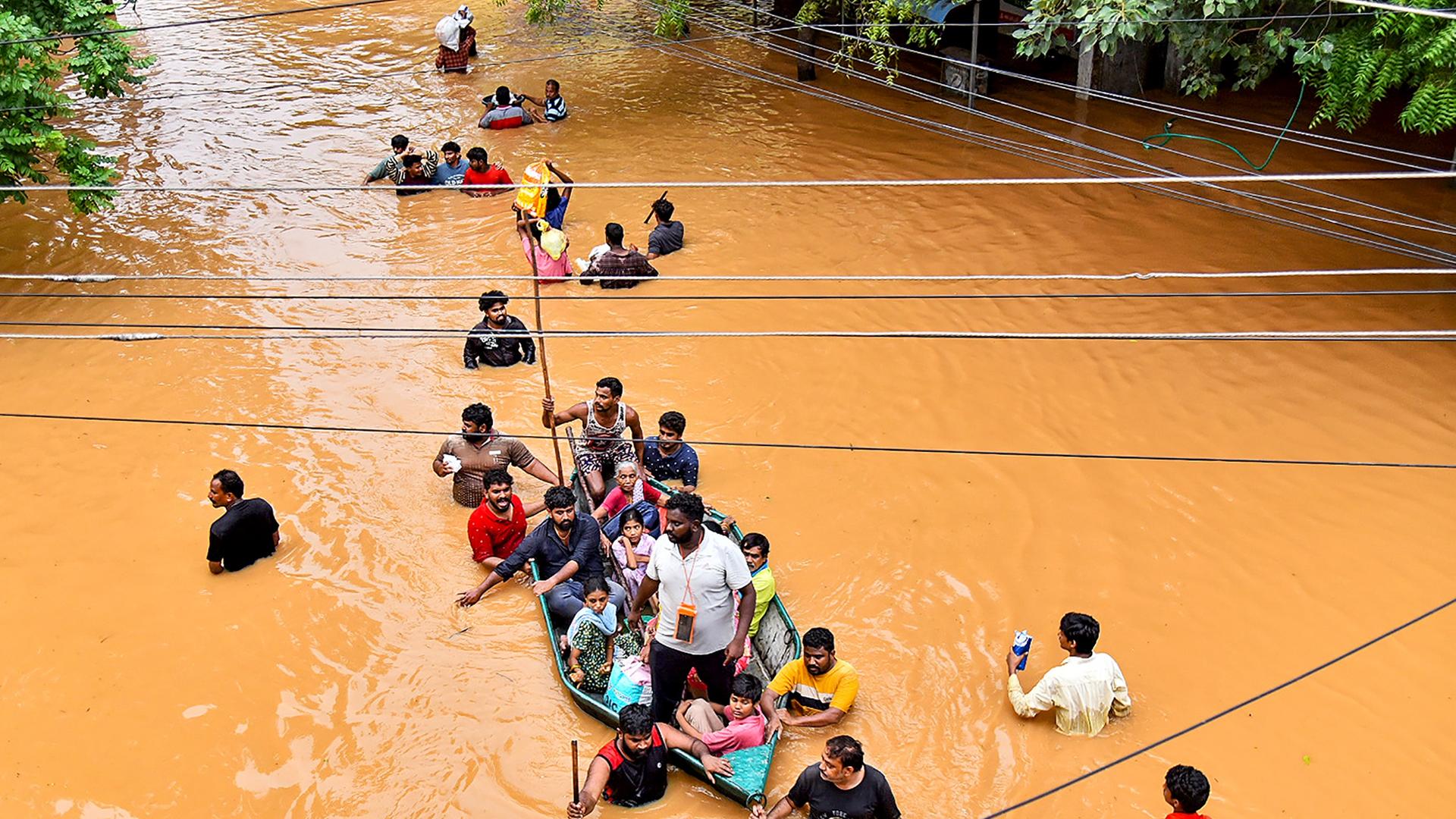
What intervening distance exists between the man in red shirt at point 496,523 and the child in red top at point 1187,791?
4.63 metres

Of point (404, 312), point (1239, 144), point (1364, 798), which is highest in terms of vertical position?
point (1239, 144)

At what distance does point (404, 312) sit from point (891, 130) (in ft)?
24.8

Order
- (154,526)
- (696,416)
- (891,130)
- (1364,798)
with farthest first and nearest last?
(891,130), (696,416), (154,526), (1364,798)

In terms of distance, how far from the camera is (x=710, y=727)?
671cm

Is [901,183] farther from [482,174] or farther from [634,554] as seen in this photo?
[482,174]

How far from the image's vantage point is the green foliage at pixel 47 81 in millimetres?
10906

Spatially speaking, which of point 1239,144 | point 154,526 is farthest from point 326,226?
A: point 1239,144

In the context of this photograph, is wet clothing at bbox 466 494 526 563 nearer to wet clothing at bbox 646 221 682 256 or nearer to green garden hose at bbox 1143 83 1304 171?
wet clothing at bbox 646 221 682 256

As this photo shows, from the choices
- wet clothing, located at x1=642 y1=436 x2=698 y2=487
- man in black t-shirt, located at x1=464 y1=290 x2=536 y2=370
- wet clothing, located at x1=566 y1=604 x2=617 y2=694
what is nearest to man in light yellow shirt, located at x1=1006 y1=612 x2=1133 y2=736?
wet clothing, located at x1=566 y1=604 x2=617 y2=694

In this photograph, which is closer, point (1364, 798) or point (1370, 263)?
point (1364, 798)

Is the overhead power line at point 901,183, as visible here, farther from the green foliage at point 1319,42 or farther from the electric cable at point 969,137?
the green foliage at point 1319,42

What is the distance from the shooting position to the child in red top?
5609 millimetres

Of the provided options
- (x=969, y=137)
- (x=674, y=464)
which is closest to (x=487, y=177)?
(x=969, y=137)

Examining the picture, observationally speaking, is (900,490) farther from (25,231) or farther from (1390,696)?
(25,231)
